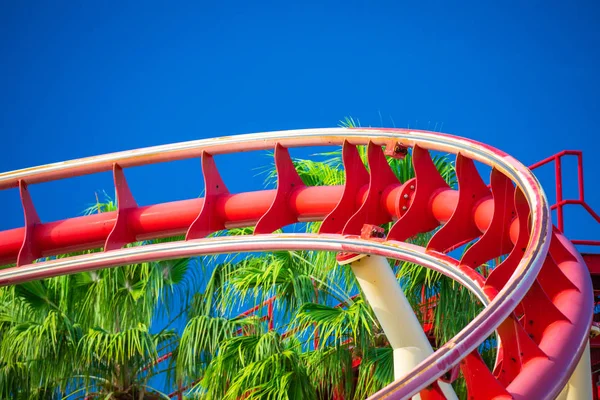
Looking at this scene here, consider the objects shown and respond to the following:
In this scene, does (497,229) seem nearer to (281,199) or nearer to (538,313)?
(538,313)

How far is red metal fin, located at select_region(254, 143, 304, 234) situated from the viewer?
303 inches

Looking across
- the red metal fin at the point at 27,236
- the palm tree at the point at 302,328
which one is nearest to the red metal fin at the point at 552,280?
the palm tree at the point at 302,328

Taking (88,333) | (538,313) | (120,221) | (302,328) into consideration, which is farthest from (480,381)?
(88,333)

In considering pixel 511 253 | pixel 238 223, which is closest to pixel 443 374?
pixel 511 253

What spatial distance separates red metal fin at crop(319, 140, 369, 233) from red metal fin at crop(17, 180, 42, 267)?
8.12 ft

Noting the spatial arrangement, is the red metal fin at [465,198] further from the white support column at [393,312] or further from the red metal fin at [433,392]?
the red metal fin at [433,392]

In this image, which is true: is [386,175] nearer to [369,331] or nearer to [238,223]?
[238,223]

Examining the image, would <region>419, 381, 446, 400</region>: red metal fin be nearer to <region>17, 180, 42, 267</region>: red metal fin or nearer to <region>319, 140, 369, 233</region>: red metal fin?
<region>319, 140, 369, 233</region>: red metal fin

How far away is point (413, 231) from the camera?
696cm

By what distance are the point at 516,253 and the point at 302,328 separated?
4740 millimetres

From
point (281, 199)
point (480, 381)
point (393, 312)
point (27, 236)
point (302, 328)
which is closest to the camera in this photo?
point (480, 381)

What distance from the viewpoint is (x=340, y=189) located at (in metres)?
7.70

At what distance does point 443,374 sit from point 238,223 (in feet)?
12.8

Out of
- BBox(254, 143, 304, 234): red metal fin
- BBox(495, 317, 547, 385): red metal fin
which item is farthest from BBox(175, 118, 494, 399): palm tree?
BBox(495, 317, 547, 385): red metal fin
